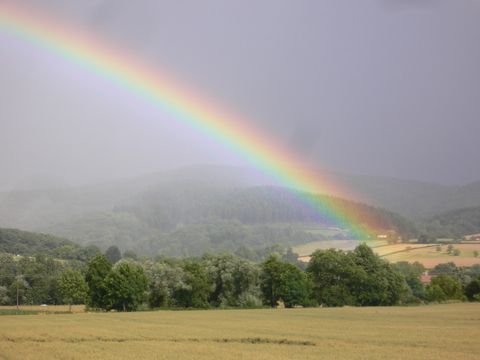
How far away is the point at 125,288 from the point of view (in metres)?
120

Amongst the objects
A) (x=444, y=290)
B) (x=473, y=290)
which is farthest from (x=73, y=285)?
(x=444, y=290)

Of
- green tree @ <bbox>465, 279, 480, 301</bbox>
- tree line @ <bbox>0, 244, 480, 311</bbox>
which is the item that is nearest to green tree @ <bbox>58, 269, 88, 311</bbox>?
tree line @ <bbox>0, 244, 480, 311</bbox>

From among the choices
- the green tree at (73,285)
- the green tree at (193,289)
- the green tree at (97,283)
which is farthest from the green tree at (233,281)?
the green tree at (73,285)

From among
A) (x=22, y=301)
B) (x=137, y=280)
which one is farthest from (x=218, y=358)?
(x=22, y=301)

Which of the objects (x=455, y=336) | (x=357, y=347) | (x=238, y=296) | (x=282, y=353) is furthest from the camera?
(x=238, y=296)

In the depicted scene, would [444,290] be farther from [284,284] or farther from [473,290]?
[284,284]

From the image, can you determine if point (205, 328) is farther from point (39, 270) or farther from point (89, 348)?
point (39, 270)

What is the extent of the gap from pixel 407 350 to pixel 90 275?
311ft

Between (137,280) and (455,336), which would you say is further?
(137,280)

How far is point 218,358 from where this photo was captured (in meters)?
40.2

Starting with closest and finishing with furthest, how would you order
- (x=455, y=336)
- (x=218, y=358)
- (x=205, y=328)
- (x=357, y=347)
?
(x=218, y=358), (x=357, y=347), (x=455, y=336), (x=205, y=328)

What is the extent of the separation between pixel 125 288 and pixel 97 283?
25.9 feet

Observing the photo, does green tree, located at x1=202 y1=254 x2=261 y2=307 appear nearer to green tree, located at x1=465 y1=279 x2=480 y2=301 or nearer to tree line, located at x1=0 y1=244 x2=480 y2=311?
tree line, located at x1=0 y1=244 x2=480 y2=311

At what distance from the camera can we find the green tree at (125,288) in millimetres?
120562
